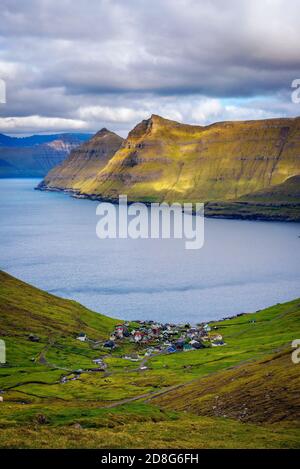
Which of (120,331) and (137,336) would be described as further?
(120,331)

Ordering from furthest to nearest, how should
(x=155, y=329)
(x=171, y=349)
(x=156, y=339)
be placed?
(x=155, y=329)
(x=156, y=339)
(x=171, y=349)

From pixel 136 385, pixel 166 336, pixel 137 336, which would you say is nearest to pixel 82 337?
pixel 137 336

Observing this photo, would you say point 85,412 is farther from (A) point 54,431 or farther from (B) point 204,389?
(B) point 204,389

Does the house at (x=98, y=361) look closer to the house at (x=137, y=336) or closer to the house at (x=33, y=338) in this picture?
the house at (x=33, y=338)

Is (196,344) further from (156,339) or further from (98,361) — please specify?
(98,361)

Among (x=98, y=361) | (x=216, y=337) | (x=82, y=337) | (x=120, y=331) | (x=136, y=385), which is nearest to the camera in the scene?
(x=136, y=385)

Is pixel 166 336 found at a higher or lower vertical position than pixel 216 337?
lower

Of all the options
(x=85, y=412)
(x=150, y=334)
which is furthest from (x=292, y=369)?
(x=150, y=334)
